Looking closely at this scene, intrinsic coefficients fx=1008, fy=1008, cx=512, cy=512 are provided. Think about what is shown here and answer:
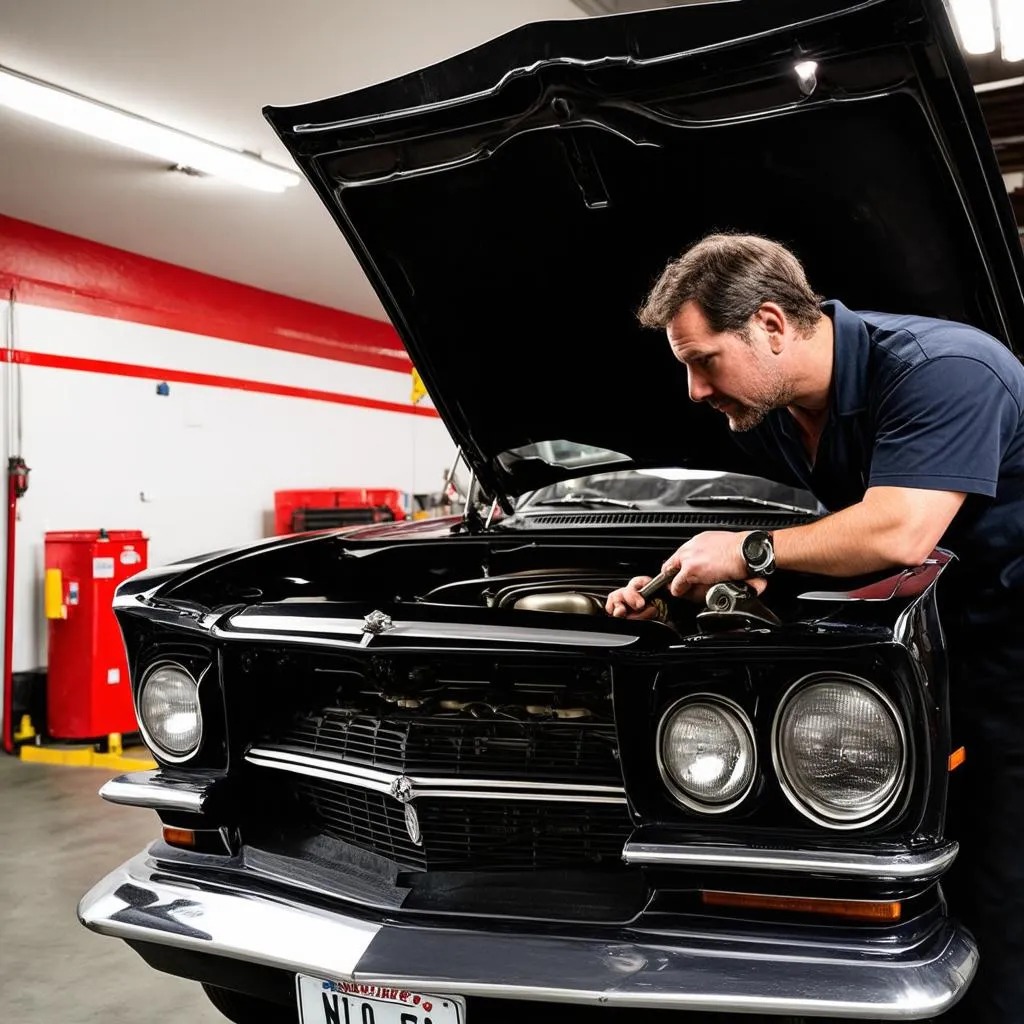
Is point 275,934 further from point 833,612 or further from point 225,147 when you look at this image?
point 225,147

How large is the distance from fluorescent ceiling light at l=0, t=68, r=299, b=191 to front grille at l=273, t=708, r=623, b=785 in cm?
415

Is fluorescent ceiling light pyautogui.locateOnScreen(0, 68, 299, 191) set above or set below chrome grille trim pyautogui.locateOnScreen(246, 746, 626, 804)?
above

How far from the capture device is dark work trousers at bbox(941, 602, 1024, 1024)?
1.45 m

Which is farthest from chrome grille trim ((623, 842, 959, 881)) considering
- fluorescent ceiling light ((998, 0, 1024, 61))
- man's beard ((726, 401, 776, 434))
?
fluorescent ceiling light ((998, 0, 1024, 61))

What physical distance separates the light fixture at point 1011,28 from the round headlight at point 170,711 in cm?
376

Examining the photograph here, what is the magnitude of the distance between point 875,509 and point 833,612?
0.67ft

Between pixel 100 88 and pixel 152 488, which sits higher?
pixel 100 88

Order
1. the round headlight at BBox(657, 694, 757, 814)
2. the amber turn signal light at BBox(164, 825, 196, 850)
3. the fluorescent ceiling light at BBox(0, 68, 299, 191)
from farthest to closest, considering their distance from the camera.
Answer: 1. the fluorescent ceiling light at BBox(0, 68, 299, 191)
2. the amber turn signal light at BBox(164, 825, 196, 850)
3. the round headlight at BBox(657, 694, 757, 814)

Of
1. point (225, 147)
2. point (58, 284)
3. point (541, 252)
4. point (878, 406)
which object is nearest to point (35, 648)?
point (58, 284)

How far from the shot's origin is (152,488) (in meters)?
7.41

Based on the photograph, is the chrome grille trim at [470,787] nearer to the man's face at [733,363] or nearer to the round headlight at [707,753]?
the round headlight at [707,753]

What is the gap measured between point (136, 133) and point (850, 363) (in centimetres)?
465

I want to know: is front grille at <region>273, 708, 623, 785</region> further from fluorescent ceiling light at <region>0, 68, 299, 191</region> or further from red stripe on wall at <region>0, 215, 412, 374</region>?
red stripe on wall at <region>0, 215, 412, 374</region>

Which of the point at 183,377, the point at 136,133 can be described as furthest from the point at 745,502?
the point at 183,377
